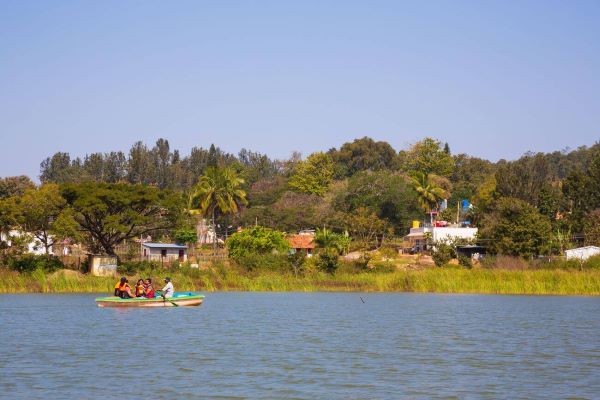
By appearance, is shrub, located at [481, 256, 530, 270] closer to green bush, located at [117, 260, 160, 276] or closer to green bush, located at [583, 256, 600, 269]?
green bush, located at [583, 256, 600, 269]

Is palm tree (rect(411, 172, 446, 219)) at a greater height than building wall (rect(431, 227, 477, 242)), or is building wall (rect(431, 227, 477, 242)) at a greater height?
palm tree (rect(411, 172, 446, 219))

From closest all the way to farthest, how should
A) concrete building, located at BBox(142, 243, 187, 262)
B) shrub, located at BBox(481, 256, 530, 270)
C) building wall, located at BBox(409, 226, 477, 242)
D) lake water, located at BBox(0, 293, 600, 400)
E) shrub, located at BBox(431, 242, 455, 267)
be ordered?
lake water, located at BBox(0, 293, 600, 400) < shrub, located at BBox(481, 256, 530, 270) < shrub, located at BBox(431, 242, 455, 267) < concrete building, located at BBox(142, 243, 187, 262) < building wall, located at BBox(409, 226, 477, 242)

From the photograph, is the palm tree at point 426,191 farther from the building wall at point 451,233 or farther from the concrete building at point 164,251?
the concrete building at point 164,251

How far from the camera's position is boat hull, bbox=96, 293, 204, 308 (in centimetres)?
4159

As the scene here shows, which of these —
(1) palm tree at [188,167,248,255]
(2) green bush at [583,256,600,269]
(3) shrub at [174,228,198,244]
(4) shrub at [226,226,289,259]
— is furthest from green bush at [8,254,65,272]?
(2) green bush at [583,256,600,269]

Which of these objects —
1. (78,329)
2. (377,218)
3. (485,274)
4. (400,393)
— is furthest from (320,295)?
(377,218)

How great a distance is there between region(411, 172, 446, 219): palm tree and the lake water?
57.1 metres

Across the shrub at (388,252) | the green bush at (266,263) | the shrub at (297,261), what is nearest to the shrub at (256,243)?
the shrub at (388,252)

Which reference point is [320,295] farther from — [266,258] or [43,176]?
[43,176]

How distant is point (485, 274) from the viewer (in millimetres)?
52188

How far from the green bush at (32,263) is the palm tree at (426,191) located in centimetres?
5109

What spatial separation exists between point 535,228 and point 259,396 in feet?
186

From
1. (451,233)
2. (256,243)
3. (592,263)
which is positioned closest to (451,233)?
(451,233)

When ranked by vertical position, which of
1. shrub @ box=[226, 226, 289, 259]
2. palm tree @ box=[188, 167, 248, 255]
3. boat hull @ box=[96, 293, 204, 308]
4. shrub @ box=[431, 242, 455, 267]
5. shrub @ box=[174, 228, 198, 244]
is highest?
palm tree @ box=[188, 167, 248, 255]
